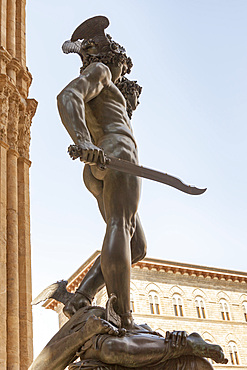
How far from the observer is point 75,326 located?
3377 mm

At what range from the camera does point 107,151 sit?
147 inches

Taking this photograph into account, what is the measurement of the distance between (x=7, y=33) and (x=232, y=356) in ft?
100

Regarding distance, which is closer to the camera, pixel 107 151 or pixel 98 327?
pixel 98 327

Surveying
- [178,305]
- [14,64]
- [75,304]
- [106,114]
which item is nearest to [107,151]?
[106,114]

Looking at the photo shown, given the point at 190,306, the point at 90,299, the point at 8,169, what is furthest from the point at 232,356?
the point at 90,299

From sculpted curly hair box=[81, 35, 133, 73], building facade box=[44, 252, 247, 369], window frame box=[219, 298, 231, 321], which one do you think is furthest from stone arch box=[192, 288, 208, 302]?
sculpted curly hair box=[81, 35, 133, 73]

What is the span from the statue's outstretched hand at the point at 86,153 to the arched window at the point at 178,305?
34899 mm

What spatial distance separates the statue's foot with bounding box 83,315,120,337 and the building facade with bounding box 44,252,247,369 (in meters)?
32.7

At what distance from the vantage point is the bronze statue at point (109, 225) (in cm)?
321

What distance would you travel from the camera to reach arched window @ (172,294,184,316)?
122 ft

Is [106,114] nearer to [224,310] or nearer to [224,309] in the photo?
[224,310]

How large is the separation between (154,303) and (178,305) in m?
1.82

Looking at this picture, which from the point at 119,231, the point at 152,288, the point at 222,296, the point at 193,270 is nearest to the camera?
the point at 119,231

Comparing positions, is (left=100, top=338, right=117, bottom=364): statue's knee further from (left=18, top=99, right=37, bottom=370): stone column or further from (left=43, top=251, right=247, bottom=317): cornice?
(left=43, top=251, right=247, bottom=317): cornice
